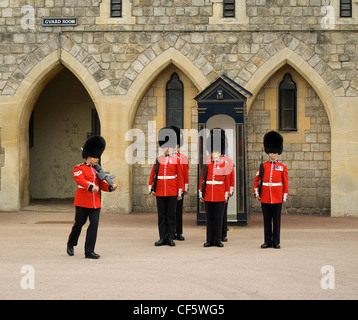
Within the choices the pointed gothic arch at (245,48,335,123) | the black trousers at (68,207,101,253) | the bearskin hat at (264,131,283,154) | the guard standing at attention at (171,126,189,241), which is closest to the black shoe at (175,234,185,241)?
the guard standing at attention at (171,126,189,241)

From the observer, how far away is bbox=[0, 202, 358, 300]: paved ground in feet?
21.3

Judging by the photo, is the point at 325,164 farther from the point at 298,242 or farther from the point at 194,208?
the point at 298,242

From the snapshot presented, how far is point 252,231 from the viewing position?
→ 1127cm

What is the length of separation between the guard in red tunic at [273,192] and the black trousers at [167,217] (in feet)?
3.68

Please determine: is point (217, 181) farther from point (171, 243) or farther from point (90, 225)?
point (90, 225)

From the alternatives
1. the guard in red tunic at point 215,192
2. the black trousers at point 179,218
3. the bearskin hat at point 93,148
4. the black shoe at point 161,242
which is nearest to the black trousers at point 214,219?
the guard in red tunic at point 215,192

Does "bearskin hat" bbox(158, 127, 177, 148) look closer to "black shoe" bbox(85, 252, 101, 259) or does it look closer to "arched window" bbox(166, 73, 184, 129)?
"black shoe" bbox(85, 252, 101, 259)

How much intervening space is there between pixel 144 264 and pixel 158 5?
6900 mm

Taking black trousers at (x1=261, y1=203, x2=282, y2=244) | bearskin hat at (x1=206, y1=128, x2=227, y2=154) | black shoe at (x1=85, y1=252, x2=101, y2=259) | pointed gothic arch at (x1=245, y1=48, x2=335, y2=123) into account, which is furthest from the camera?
pointed gothic arch at (x1=245, y1=48, x2=335, y2=123)

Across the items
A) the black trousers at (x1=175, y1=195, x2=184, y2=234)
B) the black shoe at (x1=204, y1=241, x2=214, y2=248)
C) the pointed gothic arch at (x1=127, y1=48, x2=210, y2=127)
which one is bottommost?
the black shoe at (x1=204, y1=241, x2=214, y2=248)

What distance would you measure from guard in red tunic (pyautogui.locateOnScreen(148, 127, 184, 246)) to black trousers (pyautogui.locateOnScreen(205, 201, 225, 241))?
459 mm

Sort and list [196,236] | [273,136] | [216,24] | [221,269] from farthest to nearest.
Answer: [216,24] < [196,236] < [273,136] < [221,269]

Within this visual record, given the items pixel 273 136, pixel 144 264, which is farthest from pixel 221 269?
pixel 273 136

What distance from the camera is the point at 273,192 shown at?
9422 millimetres
